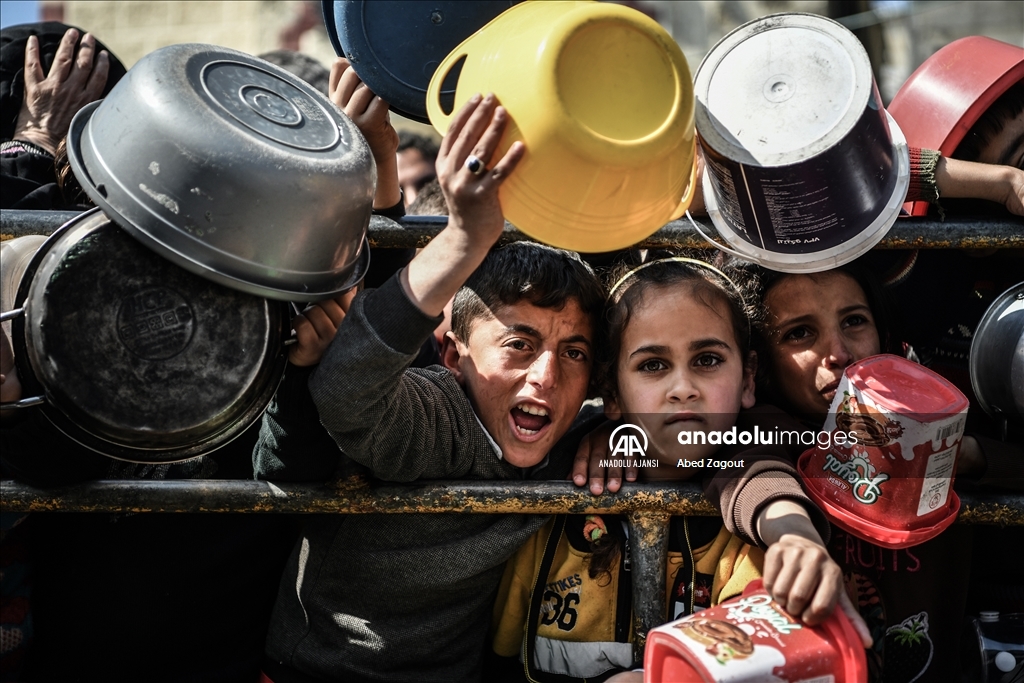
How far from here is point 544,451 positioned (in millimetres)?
1911

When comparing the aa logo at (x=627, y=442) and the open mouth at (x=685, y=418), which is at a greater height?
the open mouth at (x=685, y=418)

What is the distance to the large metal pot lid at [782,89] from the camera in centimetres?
158

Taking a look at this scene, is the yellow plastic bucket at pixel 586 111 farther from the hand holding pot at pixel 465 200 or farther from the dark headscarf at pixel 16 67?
the dark headscarf at pixel 16 67

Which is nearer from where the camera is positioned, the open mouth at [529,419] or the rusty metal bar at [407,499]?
the rusty metal bar at [407,499]

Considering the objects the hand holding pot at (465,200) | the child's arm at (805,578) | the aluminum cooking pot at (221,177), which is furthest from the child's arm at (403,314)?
the child's arm at (805,578)

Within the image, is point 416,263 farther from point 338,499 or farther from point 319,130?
point 338,499

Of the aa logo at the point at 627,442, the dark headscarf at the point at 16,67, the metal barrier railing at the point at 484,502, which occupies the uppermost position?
the dark headscarf at the point at 16,67

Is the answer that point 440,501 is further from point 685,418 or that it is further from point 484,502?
point 685,418

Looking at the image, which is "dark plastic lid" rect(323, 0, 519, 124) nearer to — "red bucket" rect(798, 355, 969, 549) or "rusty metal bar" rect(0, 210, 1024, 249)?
"rusty metal bar" rect(0, 210, 1024, 249)

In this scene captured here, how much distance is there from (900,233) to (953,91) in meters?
0.53

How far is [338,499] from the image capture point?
1638mm

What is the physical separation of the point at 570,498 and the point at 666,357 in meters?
0.48

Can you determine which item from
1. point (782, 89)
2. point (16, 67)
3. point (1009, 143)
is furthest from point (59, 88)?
point (1009, 143)

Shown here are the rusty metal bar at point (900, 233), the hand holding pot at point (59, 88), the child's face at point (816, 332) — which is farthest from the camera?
the hand holding pot at point (59, 88)
